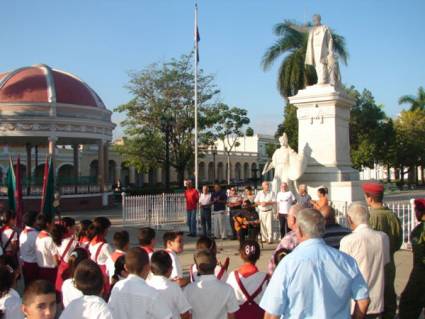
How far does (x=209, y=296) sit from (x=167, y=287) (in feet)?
1.27

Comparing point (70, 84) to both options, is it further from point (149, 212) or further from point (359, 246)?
point (359, 246)

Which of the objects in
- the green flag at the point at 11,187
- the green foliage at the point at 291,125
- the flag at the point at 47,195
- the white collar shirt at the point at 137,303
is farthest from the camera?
the green foliage at the point at 291,125

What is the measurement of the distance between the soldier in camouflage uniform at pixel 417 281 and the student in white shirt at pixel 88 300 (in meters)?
3.82

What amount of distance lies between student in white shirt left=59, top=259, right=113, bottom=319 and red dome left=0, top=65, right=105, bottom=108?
25621 mm

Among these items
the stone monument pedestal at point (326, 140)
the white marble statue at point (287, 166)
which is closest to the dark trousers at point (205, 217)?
the white marble statue at point (287, 166)

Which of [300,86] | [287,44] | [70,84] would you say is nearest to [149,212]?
[70,84]

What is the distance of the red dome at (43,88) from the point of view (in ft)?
92.2

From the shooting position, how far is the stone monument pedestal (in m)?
16.3

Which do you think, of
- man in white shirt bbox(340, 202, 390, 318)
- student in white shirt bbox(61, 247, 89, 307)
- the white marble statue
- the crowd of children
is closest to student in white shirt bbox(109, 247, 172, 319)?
the crowd of children

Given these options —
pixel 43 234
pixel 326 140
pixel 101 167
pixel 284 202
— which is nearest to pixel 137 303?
pixel 43 234

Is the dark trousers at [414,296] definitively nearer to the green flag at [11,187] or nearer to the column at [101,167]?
the green flag at [11,187]

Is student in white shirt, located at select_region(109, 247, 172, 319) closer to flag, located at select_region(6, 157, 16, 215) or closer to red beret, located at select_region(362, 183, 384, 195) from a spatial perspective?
red beret, located at select_region(362, 183, 384, 195)

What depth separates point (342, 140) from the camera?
17.0 metres

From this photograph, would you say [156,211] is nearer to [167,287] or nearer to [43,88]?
[43,88]
